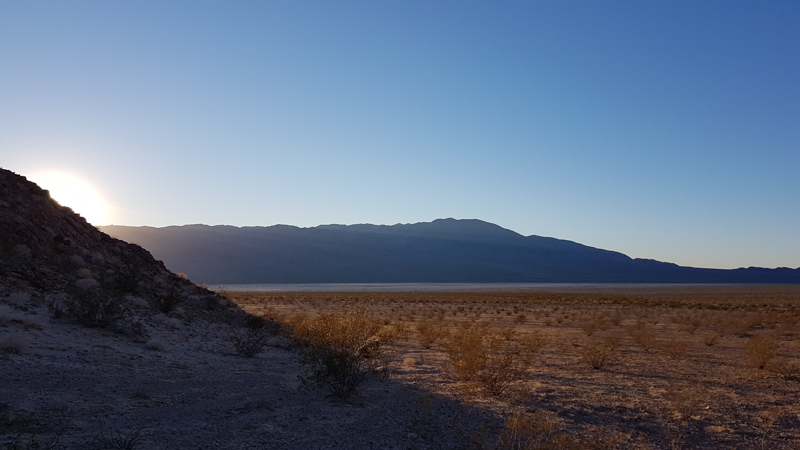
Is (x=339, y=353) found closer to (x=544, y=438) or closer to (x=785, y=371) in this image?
(x=544, y=438)

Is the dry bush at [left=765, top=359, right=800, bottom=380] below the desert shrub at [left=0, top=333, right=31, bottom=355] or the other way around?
below

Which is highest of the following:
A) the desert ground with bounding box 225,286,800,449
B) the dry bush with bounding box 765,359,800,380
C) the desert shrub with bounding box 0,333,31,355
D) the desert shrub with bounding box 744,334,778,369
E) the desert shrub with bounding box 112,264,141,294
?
the desert shrub with bounding box 112,264,141,294

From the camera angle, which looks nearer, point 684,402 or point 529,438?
point 529,438

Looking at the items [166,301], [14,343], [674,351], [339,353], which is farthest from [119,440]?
[674,351]

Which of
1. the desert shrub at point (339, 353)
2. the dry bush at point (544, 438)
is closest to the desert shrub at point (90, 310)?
the desert shrub at point (339, 353)

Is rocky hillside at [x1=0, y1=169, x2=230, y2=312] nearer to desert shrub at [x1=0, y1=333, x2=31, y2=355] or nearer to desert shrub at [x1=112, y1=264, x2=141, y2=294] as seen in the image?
desert shrub at [x1=112, y1=264, x2=141, y2=294]

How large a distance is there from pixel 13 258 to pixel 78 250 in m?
2.87

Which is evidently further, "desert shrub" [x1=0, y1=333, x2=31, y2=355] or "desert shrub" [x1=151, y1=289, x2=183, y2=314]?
"desert shrub" [x1=151, y1=289, x2=183, y2=314]

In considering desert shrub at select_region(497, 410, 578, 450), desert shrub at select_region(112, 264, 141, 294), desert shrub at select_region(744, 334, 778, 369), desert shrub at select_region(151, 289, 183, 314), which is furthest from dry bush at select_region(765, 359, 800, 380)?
desert shrub at select_region(112, 264, 141, 294)

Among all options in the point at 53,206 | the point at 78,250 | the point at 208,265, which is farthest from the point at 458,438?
the point at 208,265

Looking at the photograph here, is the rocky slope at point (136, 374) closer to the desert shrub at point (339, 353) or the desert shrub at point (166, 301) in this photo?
the desert shrub at point (166, 301)

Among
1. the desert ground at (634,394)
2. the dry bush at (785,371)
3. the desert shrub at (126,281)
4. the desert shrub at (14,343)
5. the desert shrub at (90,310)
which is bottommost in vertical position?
the desert ground at (634,394)

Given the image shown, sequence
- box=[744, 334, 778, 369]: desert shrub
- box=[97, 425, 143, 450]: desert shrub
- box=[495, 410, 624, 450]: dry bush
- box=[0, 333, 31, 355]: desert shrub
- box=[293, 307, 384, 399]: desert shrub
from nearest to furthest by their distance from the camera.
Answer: box=[97, 425, 143, 450]: desert shrub → box=[495, 410, 624, 450]: dry bush → box=[293, 307, 384, 399]: desert shrub → box=[0, 333, 31, 355]: desert shrub → box=[744, 334, 778, 369]: desert shrub

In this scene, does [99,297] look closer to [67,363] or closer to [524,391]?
[67,363]
